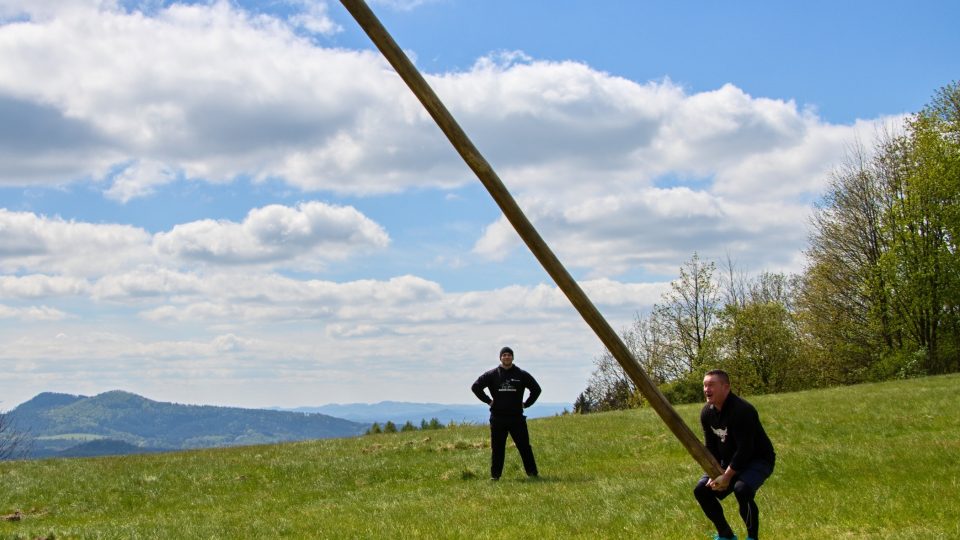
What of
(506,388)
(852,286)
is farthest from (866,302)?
(506,388)

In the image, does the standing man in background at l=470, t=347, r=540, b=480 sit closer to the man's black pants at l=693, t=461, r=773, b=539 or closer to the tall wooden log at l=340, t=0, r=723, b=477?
the man's black pants at l=693, t=461, r=773, b=539

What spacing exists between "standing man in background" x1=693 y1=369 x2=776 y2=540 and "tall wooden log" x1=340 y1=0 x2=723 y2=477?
2051 millimetres

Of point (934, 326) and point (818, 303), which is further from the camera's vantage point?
point (818, 303)

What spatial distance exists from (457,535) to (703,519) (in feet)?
10.4

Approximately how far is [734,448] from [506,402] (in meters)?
9.05

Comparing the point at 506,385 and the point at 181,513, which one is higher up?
the point at 506,385

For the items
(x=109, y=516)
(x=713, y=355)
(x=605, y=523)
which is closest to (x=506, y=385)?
(x=605, y=523)

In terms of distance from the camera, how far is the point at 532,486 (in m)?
16.0

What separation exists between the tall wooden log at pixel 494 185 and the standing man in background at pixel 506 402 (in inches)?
427

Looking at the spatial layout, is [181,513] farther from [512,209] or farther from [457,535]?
[512,209]

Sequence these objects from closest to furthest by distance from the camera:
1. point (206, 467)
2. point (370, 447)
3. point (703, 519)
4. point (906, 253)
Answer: point (703, 519) < point (206, 467) < point (370, 447) < point (906, 253)

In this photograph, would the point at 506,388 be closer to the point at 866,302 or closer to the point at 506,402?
the point at 506,402

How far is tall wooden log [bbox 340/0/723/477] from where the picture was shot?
6348mm

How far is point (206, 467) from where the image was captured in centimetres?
2380
